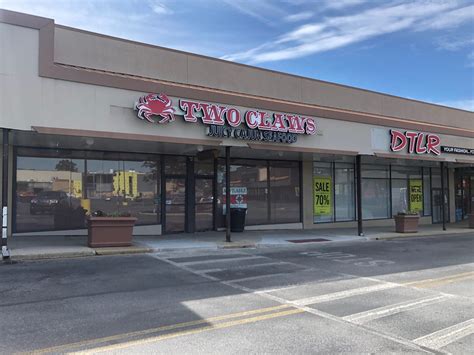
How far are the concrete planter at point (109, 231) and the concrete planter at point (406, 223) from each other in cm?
1240

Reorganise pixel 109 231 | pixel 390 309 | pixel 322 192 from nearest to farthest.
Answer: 1. pixel 390 309
2. pixel 109 231
3. pixel 322 192

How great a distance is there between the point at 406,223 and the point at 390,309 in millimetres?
13802

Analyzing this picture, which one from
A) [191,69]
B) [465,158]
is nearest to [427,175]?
[465,158]

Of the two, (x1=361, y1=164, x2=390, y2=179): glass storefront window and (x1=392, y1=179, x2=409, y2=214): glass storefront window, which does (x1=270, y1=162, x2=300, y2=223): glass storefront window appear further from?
(x1=392, y1=179, x2=409, y2=214): glass storefront window

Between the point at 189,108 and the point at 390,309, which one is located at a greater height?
the point at 189,108

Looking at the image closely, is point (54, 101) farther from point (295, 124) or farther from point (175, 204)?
point (295, 124)

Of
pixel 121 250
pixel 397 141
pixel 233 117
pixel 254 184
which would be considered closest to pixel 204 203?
pixel 254 184

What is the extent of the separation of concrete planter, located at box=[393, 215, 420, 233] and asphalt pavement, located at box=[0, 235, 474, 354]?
777 cm

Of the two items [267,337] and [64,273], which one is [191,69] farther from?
[267,337]

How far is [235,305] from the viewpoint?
279 inches

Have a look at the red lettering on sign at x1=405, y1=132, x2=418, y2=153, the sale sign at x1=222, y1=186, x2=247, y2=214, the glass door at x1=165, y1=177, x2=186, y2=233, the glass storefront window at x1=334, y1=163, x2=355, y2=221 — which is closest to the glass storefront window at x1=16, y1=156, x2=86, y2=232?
the glass door at x1=165, y1=177, x2=186, y2=233

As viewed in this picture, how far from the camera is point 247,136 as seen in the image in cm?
1480

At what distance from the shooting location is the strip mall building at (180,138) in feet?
38.4

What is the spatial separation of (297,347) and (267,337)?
1.56 ft
